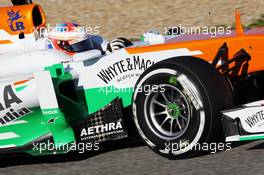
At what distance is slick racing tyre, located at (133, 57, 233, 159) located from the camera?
194 inches

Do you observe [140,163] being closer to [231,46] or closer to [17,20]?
[231,46]

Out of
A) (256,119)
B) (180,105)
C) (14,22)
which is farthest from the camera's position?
(14,22)

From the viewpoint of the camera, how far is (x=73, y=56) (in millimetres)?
5777

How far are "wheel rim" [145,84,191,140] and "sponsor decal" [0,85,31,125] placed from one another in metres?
1.16

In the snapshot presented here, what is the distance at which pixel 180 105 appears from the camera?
5.15 meters

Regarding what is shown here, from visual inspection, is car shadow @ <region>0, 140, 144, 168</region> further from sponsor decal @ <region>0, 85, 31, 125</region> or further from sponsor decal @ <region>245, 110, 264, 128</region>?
sponsor decal @ <region>245, 110, 264, 128</region>

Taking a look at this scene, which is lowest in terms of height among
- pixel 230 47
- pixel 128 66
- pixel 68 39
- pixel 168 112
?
pixel 168 112

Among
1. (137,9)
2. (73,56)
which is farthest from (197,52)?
(137,9)

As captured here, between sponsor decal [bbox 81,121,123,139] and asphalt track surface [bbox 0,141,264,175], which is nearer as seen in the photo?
asphalt track surface [bbox 0,141,264,175]

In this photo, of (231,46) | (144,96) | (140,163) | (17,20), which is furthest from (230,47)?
(17,20)

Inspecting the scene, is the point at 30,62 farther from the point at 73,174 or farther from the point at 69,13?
the point at 69,13

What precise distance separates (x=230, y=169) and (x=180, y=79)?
31.1 inches

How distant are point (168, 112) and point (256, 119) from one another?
2.34 feet

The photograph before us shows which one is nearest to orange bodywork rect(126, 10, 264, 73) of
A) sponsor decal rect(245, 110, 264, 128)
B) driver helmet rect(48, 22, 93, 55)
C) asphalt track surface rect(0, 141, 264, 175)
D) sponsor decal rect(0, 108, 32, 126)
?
sponsor decal rect(245, 110, 264, 128)
